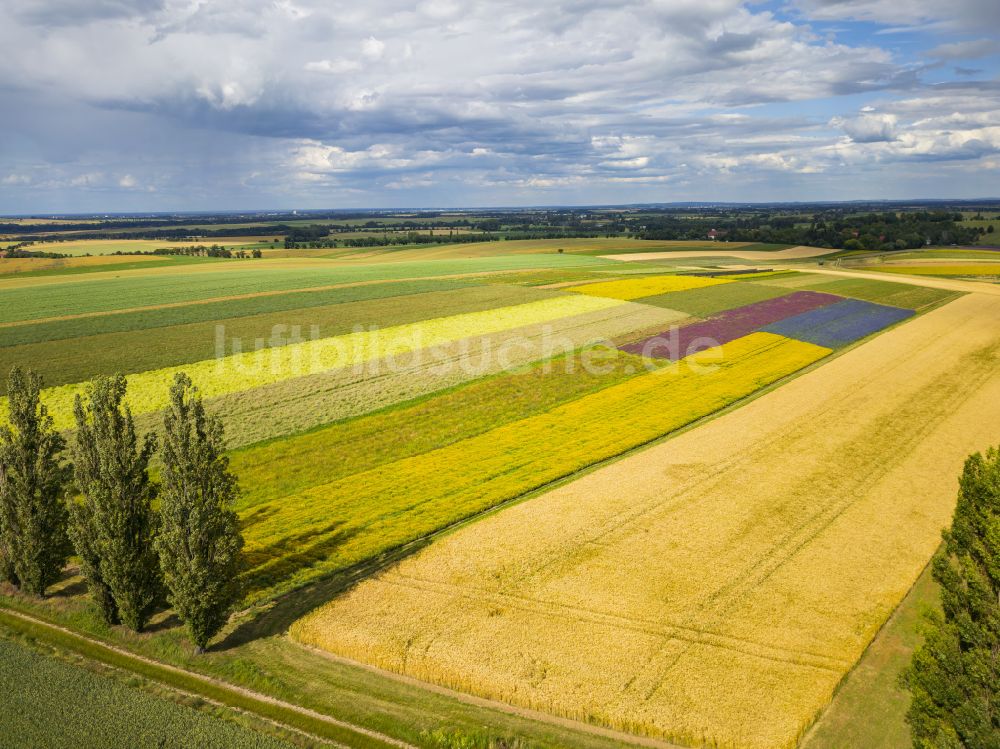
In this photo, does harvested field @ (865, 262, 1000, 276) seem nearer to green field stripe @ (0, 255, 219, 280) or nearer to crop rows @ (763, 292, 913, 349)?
crop rows @ (763, 292, 913, 349)

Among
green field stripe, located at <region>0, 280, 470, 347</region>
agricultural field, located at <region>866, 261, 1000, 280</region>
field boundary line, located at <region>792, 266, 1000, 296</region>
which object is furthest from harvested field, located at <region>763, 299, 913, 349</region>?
green field stripe, located at <region>0, 280, 470, 347</region>

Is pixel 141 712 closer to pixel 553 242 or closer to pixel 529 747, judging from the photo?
pixel 529 747

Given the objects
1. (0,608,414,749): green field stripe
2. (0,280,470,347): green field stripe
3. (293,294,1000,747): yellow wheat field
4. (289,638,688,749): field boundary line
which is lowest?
(0,608,414,749): green field stripe

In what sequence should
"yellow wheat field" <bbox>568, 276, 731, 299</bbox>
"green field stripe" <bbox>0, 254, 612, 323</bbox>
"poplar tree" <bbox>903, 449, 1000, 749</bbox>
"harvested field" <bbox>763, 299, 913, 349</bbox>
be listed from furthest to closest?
"yellow wheat field" <bbox>568, 276, 731, 299</bbox> → "green field stripe" <bbox>0, 254, 612, 323</bbox> → "harvested field" <bbox>763, 299, 913, 349</bbox> → "poplar tree" <bbox>903, 449, 1000, 749</bbox>

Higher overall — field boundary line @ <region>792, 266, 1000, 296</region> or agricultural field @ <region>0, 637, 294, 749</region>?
field boundary line @ <region>792, 266, 1000, 296</region>

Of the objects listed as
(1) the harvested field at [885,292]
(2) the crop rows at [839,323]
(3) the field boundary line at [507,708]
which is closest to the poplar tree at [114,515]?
(3) the field boundary line at [507,708]

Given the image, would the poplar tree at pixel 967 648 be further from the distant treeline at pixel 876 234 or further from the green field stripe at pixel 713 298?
the distant treeline at pixel 876 234

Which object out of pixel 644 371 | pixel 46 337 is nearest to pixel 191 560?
pixel 644 371
